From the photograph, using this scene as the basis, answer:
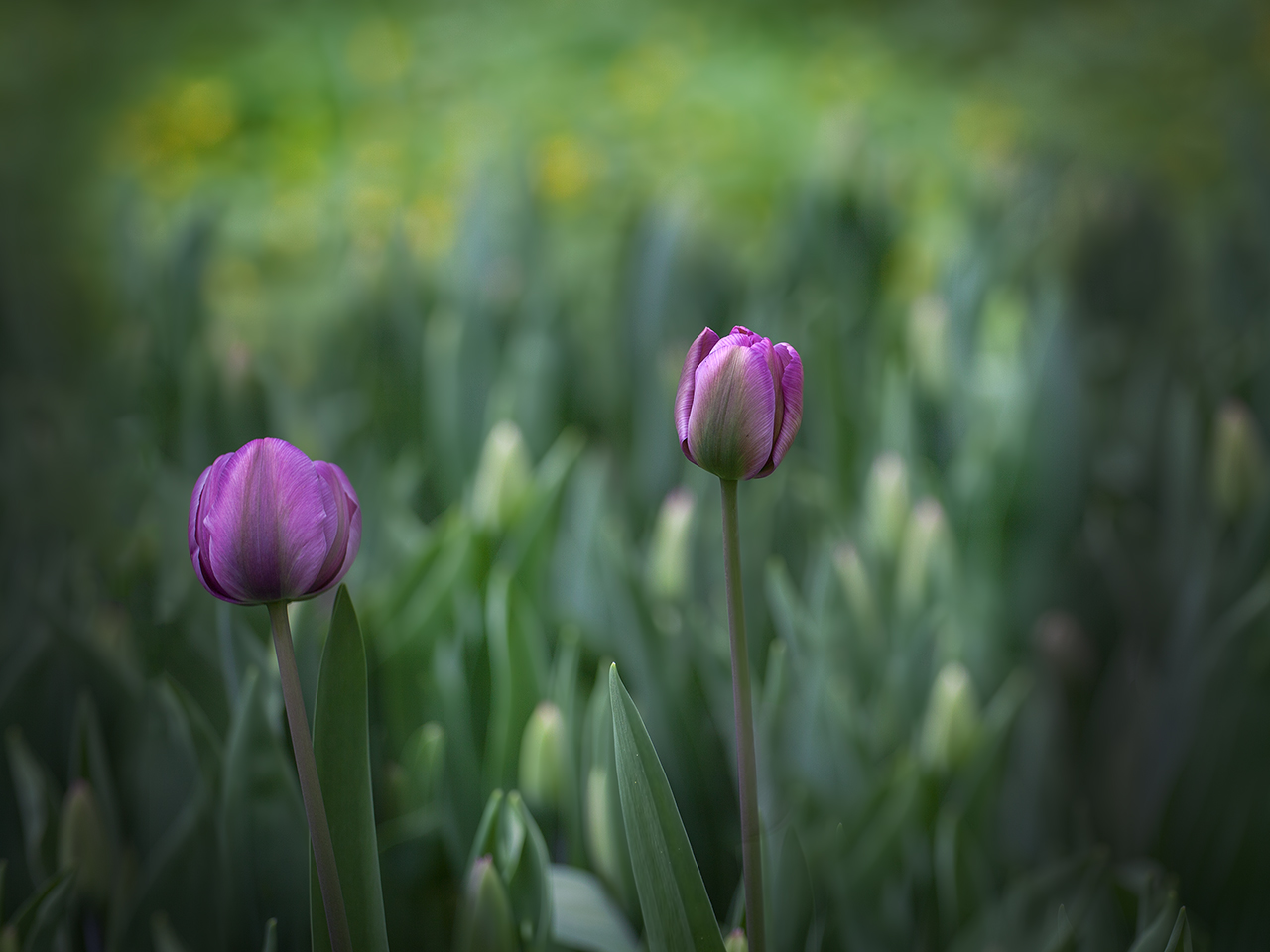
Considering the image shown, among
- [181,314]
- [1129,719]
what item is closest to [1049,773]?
[1129,719]

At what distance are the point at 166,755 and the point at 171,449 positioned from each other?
1.79ft

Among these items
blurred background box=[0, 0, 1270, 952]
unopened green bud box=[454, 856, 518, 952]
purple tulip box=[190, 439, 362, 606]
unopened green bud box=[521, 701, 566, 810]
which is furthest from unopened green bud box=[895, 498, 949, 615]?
purple tulip box=[190, 439, 362, 606]

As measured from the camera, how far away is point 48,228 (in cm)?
290

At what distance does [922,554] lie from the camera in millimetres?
1007

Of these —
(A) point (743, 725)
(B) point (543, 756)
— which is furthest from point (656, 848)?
(B) point (543, 756)

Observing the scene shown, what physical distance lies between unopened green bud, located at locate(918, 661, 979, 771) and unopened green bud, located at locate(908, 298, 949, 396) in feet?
1.42

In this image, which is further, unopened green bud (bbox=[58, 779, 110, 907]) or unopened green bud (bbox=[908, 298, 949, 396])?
unopened green bud (bbox=[908, 298, 949, 396])

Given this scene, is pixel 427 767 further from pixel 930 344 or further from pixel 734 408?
pixel 930 344

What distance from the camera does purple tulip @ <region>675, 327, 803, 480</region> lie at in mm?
518

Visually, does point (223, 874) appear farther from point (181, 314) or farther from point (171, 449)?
point (181, 314)

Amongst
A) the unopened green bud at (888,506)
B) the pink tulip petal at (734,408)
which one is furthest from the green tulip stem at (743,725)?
the unopened green bud at (888,506)

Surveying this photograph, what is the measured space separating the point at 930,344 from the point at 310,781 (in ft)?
3.30

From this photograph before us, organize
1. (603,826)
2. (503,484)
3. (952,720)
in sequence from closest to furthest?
(603,826) < (952,720) < (503,484)

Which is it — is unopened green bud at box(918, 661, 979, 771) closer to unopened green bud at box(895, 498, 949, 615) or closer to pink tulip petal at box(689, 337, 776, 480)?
unopened green bud at box(895, 498, 949, 615)
